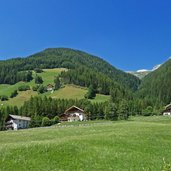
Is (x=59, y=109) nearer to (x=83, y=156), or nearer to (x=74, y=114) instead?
(x=74, y=114)

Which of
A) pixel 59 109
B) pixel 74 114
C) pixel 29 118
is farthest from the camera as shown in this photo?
pixel 59 109

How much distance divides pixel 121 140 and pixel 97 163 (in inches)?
478

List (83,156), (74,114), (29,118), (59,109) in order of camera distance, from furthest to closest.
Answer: (59,109), (74,114), (29,118), (83,156)

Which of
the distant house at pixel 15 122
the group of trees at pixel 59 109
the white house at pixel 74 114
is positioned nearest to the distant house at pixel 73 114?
the white house at pixel 74 114

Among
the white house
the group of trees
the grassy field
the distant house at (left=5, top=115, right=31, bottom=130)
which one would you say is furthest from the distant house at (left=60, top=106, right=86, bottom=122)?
the grassy field

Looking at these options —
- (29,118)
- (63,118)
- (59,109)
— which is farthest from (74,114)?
(29,118)

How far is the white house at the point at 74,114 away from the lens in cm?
17788

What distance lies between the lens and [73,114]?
180375 millimetres

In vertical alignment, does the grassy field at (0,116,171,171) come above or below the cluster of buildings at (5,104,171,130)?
below

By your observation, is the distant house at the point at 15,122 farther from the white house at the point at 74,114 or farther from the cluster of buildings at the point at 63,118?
the white house at the point at 74,114

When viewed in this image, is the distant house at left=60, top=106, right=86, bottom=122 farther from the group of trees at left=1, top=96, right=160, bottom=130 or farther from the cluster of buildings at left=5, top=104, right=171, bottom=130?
the group of trees at left=1, top=96, right=160, bottom=130

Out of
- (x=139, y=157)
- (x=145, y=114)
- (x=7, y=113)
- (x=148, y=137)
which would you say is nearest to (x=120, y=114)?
(x=145, y=114)

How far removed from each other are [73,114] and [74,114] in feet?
2.32

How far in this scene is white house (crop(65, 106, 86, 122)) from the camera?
584 ft
